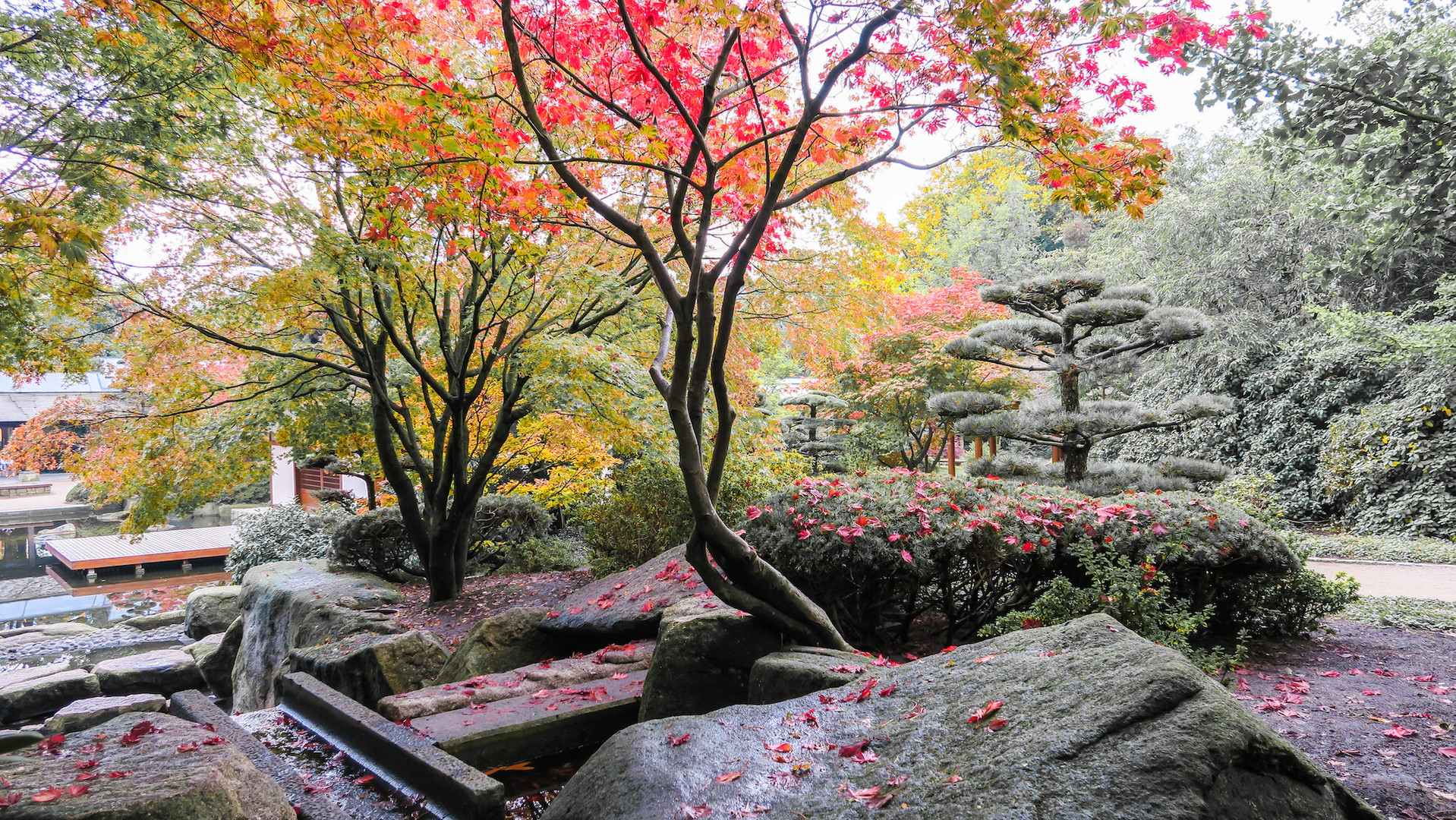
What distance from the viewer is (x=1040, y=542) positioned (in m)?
4.30

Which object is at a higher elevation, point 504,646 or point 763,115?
point 763,115

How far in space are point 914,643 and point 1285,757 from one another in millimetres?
3055

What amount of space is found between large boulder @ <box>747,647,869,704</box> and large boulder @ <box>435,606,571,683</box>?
2.23m

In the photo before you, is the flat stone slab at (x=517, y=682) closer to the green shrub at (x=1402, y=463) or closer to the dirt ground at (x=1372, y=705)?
the dirt ground at (x=1372, y=705)

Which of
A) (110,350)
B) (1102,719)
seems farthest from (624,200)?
(1102,719)

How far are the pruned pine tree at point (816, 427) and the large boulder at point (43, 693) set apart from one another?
11.9m

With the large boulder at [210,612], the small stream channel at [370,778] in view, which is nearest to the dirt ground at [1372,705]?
the small stream channel at [370,778]

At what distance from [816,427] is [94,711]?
14.1m

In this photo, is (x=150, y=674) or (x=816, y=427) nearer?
(x=150, y=674)

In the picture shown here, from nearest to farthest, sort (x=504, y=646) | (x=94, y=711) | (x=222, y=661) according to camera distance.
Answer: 1. (x=504, y=646)
2. (x=94, y=711)
3. (x=222, y=661)

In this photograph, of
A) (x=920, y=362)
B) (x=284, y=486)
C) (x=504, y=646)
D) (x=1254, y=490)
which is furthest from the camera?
(x=284, y=486)

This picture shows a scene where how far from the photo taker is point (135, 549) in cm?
1619

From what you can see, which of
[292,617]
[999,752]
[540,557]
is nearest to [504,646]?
[292,617]

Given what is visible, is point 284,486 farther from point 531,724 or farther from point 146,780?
point 146,780
